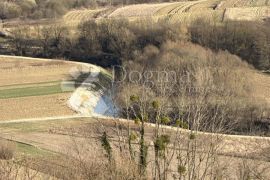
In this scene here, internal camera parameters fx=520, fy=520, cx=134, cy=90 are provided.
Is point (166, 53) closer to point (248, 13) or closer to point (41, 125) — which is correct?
point (41, 125)

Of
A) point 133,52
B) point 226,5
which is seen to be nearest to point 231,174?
point 133,52

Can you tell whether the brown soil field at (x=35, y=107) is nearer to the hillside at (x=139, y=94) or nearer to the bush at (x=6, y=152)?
the hillside at (x=139, y=94)

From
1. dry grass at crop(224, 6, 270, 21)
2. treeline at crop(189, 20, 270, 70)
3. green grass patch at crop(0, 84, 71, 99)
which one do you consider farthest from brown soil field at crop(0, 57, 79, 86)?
dry grass at crop(224, 6, 270, 21)

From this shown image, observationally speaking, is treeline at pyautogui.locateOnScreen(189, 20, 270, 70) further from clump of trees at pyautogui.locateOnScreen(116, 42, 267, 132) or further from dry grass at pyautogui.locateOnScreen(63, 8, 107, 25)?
dry grass at pyautogui.locateOnScreen(63, 8, 107, 25)

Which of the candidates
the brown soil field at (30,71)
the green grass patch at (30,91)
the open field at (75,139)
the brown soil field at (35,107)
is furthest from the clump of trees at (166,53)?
the green grass patch at (30,91)

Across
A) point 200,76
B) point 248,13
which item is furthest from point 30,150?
Answer: point 248,13
